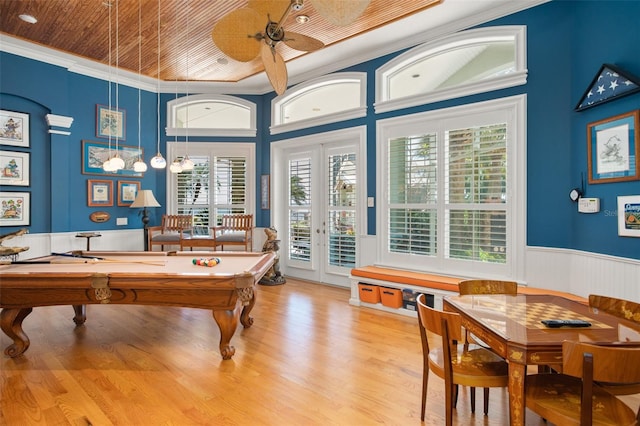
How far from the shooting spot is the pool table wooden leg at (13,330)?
296 cm

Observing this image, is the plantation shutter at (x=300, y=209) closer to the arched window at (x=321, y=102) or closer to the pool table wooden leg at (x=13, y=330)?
the arched window at (x=321, y=102)

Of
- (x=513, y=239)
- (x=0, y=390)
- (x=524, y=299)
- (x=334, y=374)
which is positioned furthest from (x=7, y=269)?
(x=513, y=239)

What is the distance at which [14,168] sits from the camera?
196 inches

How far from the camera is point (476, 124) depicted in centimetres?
416

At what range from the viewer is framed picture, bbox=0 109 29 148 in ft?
16.0

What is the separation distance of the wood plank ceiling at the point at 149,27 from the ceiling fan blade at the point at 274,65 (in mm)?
1767

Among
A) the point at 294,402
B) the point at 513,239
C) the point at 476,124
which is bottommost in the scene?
the point at 294,402

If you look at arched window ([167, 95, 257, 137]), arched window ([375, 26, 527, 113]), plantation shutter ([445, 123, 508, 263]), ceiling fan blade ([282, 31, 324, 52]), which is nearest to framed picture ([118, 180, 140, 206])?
arched window ([167, 95, 257, 137])

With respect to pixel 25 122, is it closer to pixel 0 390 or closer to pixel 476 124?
pixel 0 390

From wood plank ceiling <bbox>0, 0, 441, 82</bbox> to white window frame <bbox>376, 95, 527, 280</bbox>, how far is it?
1281mm

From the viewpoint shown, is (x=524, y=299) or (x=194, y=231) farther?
(x=194, y=231)

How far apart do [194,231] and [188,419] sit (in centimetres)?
450

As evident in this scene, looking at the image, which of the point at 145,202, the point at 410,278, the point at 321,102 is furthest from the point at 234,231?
the point at 410,278

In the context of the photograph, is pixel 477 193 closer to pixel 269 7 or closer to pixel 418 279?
pixel 418 279
